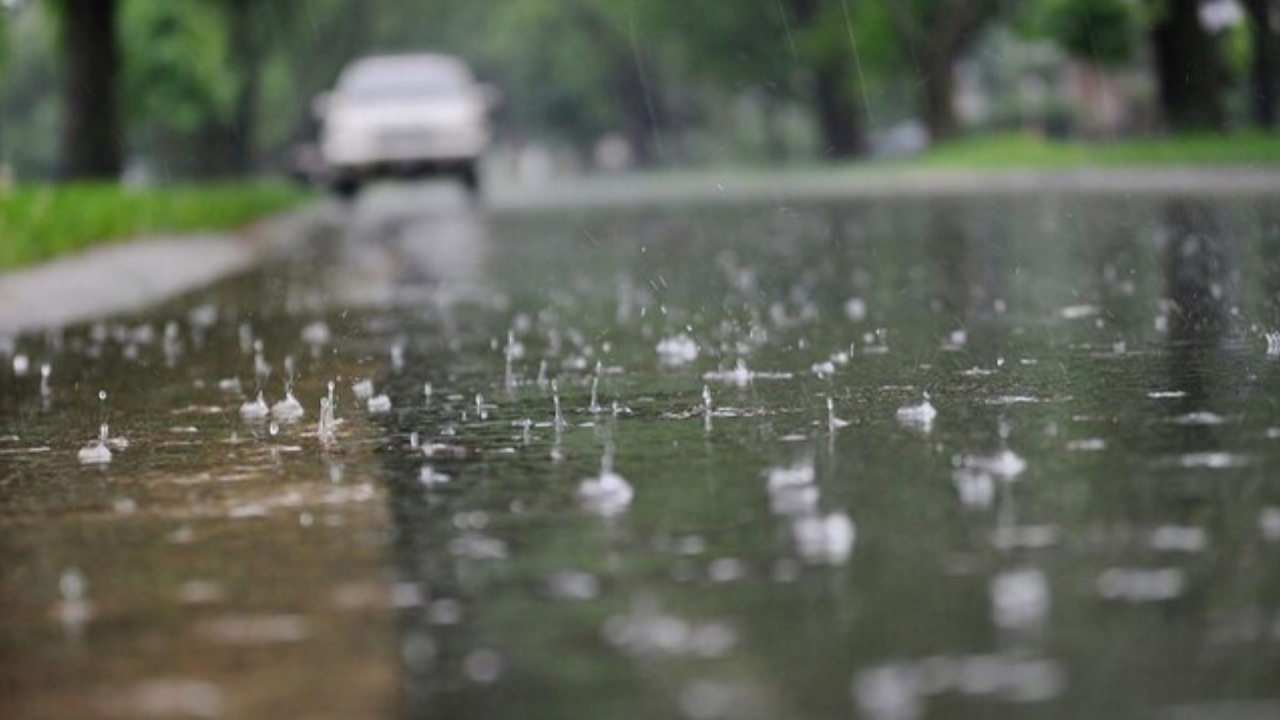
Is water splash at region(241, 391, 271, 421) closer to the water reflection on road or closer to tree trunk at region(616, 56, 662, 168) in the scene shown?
the water reflection on road

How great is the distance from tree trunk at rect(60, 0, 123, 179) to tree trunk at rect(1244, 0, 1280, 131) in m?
16.4

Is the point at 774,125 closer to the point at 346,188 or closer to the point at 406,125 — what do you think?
the point at 346,188

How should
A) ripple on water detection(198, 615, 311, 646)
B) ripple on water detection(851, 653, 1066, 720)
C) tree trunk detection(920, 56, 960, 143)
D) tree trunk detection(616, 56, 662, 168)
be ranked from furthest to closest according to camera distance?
tree trunk detection(616, 56, 662, 168) → tree trunk detection(920, 56, 960, 143) → ripple on water detection(198, 615, 311, 646) → ripple on water detection(851, 653, 1066, 720)

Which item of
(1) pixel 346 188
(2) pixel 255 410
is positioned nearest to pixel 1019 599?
(2) pixel 255 410

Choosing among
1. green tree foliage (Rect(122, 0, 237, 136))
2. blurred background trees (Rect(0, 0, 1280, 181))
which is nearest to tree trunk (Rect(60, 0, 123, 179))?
blurred background trees (Rect(0, 0, 1280, 181))

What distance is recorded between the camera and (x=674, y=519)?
6895 millimetres

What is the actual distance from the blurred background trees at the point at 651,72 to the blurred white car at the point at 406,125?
87.9 inches

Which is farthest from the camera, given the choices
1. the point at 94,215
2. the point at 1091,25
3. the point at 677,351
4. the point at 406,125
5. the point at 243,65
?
the point at 243,65

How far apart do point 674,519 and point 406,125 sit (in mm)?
37287

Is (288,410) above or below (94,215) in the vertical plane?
below

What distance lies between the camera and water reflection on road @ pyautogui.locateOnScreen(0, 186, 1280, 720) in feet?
16.2

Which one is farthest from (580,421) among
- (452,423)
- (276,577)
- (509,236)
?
(509,236)

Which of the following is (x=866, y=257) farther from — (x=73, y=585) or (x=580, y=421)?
(x=73, y=585)

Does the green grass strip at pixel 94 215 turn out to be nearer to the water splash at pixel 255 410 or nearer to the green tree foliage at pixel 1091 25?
the water splash at pixel 255 410
